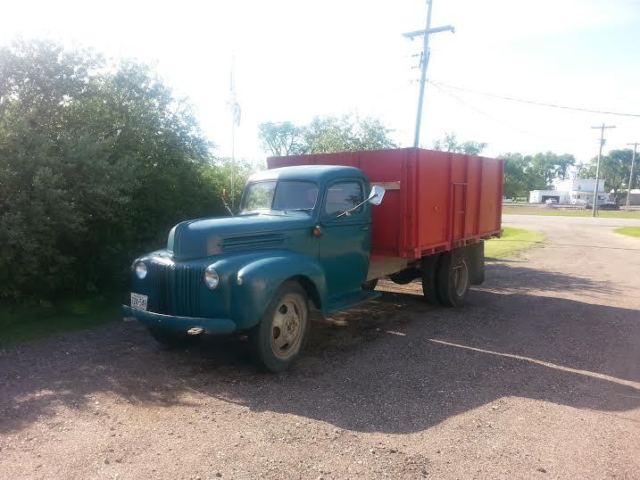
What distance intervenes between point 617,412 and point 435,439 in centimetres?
177

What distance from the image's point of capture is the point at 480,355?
6.02 metres

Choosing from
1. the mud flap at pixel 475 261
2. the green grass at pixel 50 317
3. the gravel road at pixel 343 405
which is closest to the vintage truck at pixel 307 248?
the mud flap at pixel 475 261

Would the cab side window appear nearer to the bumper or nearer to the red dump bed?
the red dump bed

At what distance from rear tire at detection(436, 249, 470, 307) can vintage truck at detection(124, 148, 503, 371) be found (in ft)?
0.06

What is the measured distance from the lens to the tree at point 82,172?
6.67 m

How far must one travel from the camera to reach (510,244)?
20453 millimetres

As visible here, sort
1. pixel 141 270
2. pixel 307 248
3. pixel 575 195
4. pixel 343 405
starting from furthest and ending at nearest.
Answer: pixel 575 195
pixel 307 248
pixel 141 270
pixel 343 405

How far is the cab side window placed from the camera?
6.36m

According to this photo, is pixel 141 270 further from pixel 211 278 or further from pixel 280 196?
pixel 280 196

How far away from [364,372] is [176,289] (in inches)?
81.2

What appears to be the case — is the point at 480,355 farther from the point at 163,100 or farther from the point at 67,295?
the point at 163,100

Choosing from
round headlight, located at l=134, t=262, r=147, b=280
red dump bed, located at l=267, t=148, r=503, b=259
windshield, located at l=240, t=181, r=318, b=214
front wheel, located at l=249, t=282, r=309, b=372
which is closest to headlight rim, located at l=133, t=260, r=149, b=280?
round headlight, located at l=134, t=262, r=147, b=280

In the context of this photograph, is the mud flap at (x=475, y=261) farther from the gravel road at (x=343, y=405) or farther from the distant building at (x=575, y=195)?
the distant building at (x=575, y=195)

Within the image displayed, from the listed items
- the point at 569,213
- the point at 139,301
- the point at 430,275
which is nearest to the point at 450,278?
the point at 430,275
